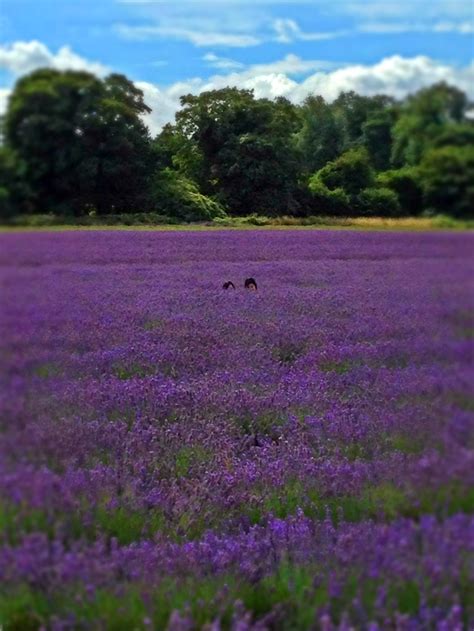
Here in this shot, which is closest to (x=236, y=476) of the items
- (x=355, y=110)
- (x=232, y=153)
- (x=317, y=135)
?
(x=232, y=153)

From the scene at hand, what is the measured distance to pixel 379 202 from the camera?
2.21 meters

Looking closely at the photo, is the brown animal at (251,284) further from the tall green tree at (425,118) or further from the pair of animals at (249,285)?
the tall green tree at (425,118)

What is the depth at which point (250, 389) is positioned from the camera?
14.9 feet

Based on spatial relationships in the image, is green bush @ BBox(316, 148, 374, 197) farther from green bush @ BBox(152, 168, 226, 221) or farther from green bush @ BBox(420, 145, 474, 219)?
green bush @ BBox(152, 168, 226, 221)

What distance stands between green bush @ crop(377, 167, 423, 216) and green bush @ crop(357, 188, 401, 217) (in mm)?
14

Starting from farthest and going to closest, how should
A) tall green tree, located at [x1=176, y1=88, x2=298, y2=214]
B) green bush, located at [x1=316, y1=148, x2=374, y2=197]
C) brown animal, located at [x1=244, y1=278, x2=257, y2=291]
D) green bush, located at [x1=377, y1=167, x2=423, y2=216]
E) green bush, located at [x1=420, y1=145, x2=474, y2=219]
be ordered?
brown animal, located at [x1=244, y1=278, x2=257, y2=291] → tall green tree, located at [x1=176, y1=88, x2=298, y2=214] → green bush, located at [x1=316, y1=148, x2=374, y2=197] → green bush, located at [x1=377, y1=167, x2=423, y2=216] → green bush, located at [x1=420, y1=145, x2=474, y2=219]

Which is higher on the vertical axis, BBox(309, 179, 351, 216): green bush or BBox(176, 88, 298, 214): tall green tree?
BBox(176, 88, 298, 214): tall green tree

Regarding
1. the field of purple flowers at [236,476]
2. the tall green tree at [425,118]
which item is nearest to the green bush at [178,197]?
the field of purple flowers at [236,476]

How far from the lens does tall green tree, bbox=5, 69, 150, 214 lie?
6.52 feet

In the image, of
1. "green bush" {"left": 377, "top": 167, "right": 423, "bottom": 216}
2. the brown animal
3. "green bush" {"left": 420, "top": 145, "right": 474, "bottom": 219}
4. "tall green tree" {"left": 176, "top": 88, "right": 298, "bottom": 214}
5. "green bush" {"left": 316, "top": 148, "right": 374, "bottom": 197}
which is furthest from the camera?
the brown animal

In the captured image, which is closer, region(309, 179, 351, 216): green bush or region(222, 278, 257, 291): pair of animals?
region(309, 179, 351, 216): green bush

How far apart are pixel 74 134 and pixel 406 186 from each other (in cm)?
86

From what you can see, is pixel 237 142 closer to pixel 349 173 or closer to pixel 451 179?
pixel 349 173

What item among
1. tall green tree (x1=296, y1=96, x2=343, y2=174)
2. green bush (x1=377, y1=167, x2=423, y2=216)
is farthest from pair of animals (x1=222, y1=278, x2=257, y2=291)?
green bush (x1=377, y1=167, x2=423, y2=216)
